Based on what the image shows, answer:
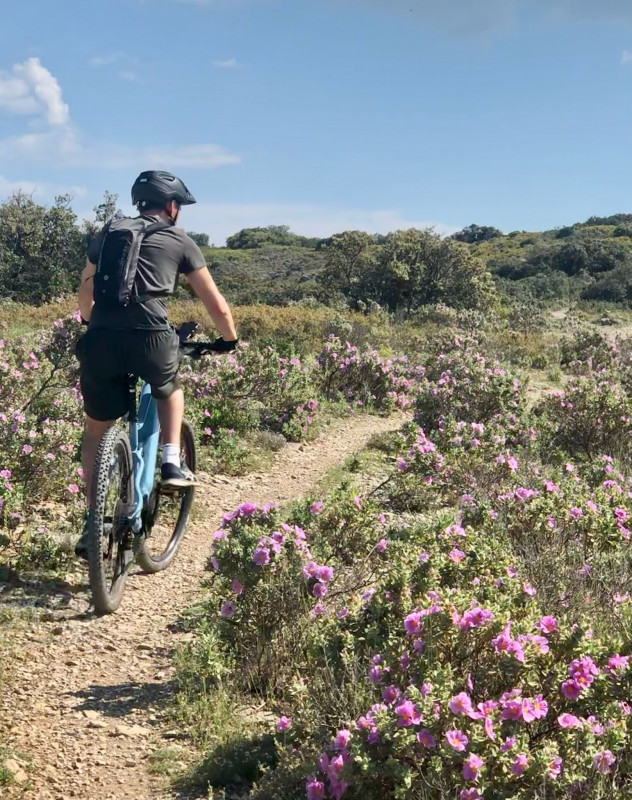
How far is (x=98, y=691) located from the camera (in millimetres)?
3250

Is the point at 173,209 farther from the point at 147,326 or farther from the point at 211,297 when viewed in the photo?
the point at 147,326

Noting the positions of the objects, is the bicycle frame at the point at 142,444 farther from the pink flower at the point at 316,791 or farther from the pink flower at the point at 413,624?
the pink flower at the point at 316,791

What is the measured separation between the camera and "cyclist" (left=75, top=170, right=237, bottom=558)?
3447 mm

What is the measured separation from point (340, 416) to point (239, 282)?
28.8 metres

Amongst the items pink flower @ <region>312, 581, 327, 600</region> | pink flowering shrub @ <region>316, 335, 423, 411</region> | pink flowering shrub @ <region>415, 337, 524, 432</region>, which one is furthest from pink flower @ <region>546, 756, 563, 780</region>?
pink flowering shrub @ <region>316, 335, 423, 411</region>

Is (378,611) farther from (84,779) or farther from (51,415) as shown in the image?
(51,415)

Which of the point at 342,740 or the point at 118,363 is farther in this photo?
the point at 118,363

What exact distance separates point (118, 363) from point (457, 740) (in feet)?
7.42

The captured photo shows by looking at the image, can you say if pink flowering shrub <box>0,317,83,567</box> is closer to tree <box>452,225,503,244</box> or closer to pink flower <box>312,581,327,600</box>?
pink flower <box>312,581,327,600</box>

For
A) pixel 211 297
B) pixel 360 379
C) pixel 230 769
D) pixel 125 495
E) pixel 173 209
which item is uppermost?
pixel 173 209

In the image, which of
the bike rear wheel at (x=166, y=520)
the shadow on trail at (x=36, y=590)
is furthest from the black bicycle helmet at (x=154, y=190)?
the shadow on trail at (x=36, y=590)

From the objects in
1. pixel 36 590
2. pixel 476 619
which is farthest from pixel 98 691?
pixel 476 619

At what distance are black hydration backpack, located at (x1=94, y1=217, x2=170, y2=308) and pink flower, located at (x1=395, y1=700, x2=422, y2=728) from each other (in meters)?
2.09

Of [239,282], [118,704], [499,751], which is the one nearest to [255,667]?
[118,704]
